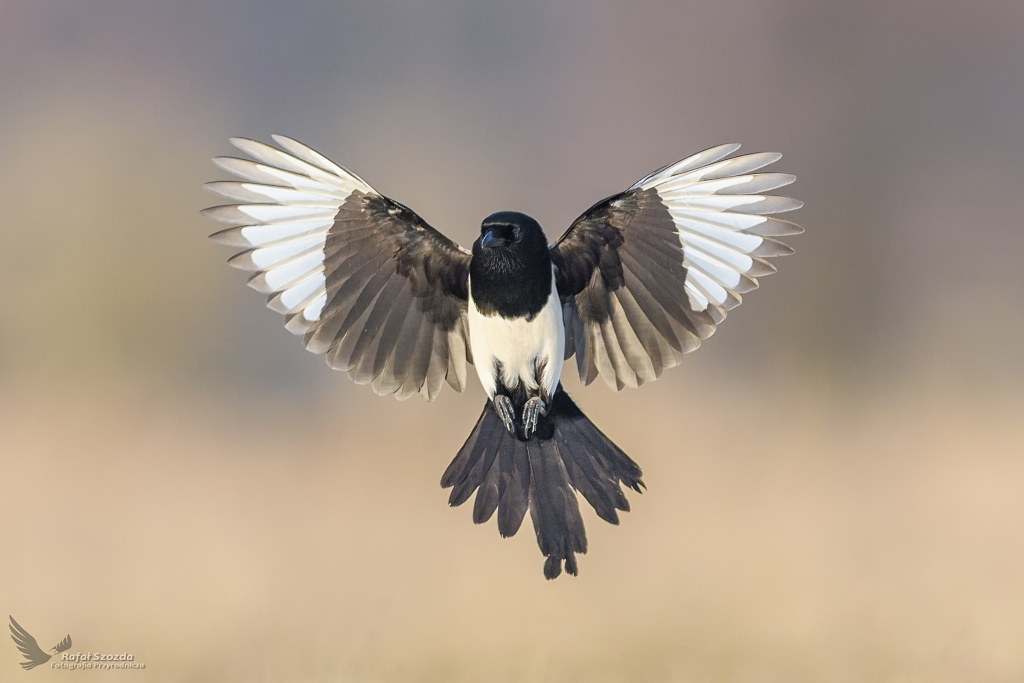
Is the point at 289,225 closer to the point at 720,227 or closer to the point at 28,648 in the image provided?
the point at 720,227

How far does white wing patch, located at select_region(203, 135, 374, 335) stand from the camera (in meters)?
1.45

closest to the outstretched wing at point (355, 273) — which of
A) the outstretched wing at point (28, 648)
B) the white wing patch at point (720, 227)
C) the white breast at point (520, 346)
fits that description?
the white breast at point (520, 346)

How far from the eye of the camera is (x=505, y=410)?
4.64 feet

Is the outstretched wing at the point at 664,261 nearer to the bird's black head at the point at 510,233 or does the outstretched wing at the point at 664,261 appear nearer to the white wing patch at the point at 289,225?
the bird's black head at the point at 510,233

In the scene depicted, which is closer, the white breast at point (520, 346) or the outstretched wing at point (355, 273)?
the white breast at point (520, 346)

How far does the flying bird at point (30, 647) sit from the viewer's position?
2168 mm

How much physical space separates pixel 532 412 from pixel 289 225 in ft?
1.63

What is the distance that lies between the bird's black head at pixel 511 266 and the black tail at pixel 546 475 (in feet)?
0.66

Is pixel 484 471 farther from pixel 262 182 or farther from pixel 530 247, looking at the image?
pixel 262 182

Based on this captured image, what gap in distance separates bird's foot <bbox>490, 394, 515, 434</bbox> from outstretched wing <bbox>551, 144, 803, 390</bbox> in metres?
0.19

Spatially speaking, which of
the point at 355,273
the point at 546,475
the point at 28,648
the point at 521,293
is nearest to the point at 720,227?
the point at 521,293

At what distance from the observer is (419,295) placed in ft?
5.04

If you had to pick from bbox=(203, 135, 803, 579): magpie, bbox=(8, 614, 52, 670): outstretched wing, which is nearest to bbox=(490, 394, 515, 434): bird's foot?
bbox=(203, 135, 803, 579): magpie

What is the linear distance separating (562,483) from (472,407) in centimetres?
176
